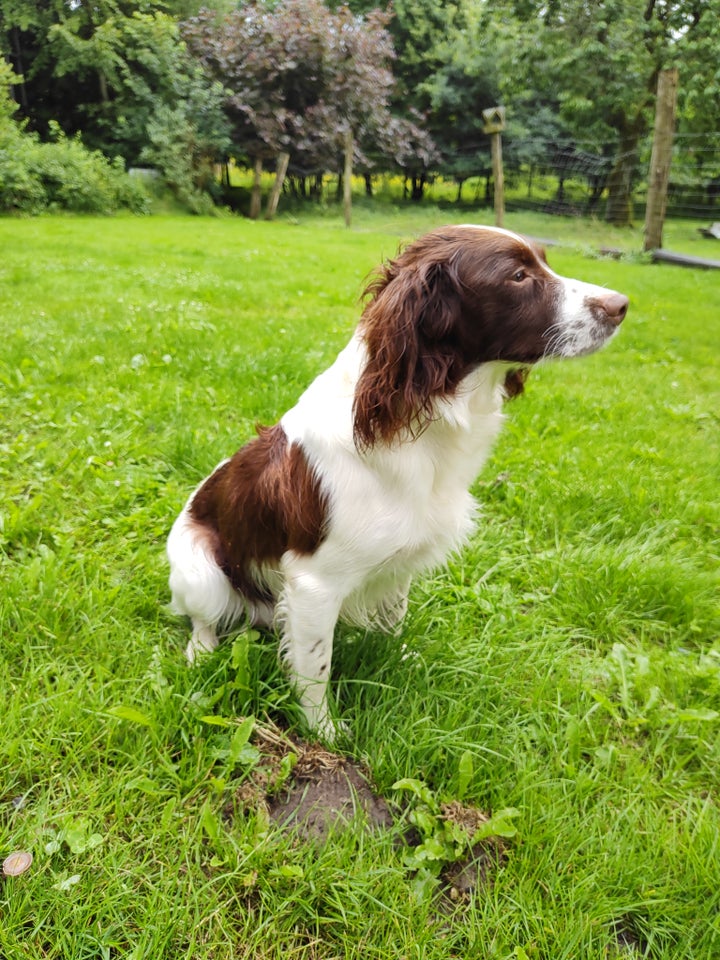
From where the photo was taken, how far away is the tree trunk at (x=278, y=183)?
1759cm

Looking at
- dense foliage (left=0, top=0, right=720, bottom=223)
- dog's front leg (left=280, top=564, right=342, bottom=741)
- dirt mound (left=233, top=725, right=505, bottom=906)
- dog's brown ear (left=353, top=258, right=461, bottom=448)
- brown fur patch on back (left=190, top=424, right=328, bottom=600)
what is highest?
dense foliage (left=0, top=0, right=720, bottom=223)

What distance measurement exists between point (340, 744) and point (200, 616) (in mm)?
608

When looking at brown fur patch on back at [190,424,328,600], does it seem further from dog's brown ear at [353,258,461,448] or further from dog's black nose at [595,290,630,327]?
dog's black nose at [595,290,630,327]

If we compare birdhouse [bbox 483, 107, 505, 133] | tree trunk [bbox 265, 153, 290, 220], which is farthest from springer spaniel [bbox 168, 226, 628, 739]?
tree trunk [bbox 265, 153, 290, 220]

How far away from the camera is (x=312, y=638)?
5.73ft

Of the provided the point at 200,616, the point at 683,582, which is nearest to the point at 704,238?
the point at 683,582

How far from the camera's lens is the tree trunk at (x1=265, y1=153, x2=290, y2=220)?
17.6 m

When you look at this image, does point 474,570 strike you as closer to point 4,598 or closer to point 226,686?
point 226,686

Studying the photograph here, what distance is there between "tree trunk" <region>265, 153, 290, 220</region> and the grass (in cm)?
1570

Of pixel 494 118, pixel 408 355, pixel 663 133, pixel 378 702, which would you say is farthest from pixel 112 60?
pixel 378 702

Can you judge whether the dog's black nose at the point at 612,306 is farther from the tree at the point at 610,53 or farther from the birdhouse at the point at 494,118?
the tree at the point at 610,53

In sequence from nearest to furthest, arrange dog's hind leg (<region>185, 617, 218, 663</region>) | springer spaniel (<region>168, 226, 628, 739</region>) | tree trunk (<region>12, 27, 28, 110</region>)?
springer spaniel (<region>168, 226, 628, 739</region>)
dog's hind leg (<region>185, 617, 218, 663</region>)
tree trunk (<region>12, 27, 28, 110</region>)

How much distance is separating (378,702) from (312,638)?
0.88 ft

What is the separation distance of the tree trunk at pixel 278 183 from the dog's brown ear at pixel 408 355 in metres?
18.1
